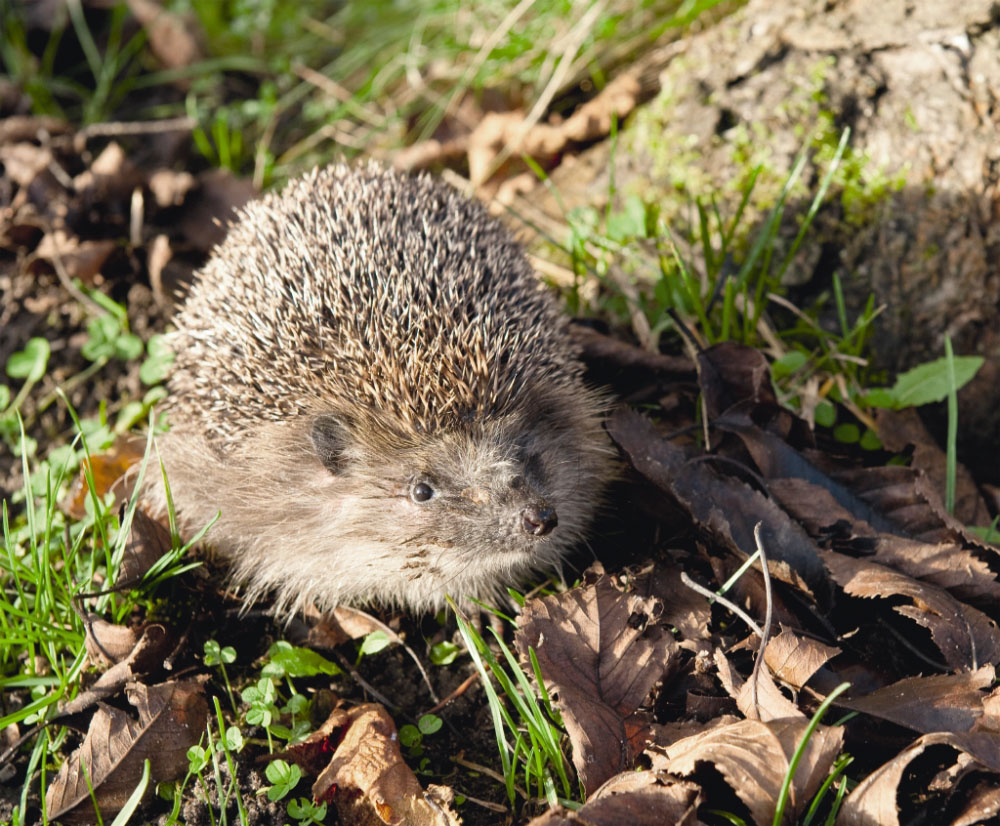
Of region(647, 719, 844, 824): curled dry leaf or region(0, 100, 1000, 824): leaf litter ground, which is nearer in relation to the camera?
region(647, 719, 844, 824): curled dry leaf

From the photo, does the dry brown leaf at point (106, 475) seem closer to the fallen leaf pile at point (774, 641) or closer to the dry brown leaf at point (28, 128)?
the fallen leaf pile at point (774, 641)

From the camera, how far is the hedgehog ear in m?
3.62

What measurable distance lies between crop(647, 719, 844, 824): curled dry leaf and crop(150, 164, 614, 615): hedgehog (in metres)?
0.97

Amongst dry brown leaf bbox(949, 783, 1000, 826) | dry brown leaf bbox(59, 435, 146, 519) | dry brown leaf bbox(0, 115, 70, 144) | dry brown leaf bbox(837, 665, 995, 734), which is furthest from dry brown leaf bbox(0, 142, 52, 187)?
dry brown leaf bbox(949, 783, 1000, 826)

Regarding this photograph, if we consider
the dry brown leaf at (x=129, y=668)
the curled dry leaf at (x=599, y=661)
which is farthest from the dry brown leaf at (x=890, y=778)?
the dry brown leaf at (x=129, y=668)

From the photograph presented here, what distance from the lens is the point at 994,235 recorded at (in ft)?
14.4

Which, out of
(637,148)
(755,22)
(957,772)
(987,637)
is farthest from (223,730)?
(755,22)

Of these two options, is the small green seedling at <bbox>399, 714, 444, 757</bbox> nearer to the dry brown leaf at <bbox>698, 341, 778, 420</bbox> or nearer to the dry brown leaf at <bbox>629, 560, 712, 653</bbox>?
the dry brown leaf at <bbox>629, 560, 712, 653</bbox>

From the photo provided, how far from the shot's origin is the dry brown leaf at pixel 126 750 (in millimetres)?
3057

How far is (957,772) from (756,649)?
0.68 meters

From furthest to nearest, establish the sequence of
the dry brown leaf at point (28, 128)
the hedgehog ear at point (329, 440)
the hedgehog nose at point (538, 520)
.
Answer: the dry brown leaf at point (28, 128) < the hedgehog ear at point (329, 440) < the hedgehog nose at point (538, 520)

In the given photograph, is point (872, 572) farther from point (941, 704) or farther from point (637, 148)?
point (637, 148)

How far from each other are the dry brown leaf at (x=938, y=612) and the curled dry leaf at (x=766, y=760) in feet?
2.12

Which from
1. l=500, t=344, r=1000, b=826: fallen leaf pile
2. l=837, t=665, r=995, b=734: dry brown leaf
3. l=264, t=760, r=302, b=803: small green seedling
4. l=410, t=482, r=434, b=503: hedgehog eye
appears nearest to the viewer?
l=500, t=344, r=1000, b=826: fallen leaf pile
